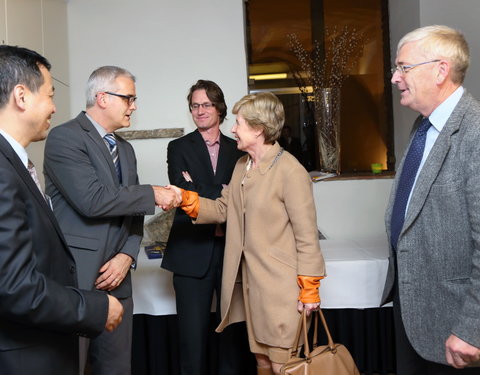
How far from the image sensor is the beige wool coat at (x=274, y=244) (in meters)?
1.97

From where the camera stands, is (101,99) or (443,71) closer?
(443,71)

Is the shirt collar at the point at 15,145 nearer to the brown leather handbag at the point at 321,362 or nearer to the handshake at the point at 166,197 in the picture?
the handshake at the point at 166,197

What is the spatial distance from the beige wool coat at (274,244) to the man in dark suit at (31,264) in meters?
0.76

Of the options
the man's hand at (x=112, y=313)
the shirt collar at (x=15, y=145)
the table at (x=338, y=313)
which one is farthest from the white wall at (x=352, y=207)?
the shirt collar at (x=15, y=145)

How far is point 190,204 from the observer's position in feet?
7.29

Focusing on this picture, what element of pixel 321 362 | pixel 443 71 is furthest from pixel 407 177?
pixel 321 362

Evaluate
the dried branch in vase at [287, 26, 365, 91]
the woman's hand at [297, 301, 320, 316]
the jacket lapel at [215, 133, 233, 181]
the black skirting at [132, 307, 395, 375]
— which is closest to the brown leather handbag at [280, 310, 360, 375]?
the woman's hand at [297, 301, 320, 316]

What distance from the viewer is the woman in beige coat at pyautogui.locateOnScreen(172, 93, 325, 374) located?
1.97 metres

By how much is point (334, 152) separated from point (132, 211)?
203 cm

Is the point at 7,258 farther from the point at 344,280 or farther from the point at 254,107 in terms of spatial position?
the point at 344,280

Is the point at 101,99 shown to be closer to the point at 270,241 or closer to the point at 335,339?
the point at 270,241

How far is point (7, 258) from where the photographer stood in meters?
1.11

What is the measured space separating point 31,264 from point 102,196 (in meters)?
0.73

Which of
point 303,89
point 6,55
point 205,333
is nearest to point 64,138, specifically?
point 6,55
